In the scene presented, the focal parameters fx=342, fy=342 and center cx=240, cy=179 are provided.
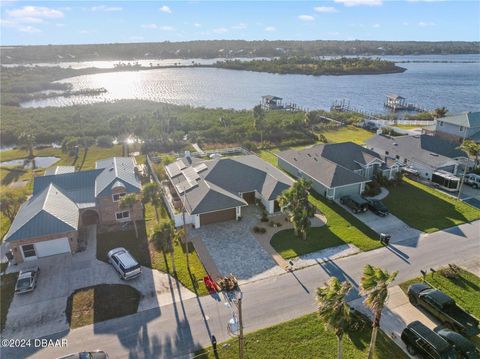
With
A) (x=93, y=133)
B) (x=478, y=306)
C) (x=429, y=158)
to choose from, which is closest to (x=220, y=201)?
(x=478, y=306)

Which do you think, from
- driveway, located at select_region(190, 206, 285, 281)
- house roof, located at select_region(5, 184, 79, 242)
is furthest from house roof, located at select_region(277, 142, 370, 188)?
house roof, located at select_region(5, 184, 79, 242)

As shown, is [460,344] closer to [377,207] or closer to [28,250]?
[377,207]

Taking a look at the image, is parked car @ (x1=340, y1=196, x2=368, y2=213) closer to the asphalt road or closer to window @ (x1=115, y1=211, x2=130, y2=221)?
the asphalt road

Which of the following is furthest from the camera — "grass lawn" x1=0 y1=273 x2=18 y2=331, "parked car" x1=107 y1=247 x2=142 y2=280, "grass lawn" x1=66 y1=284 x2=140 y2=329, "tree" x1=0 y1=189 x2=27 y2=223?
"tree" x1=0 y1=189 x2=27 y2=223

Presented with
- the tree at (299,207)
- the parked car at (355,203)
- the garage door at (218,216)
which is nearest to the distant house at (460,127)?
the parked car at (355,203)

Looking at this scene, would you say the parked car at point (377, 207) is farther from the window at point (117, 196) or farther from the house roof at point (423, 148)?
the window at point (117, 196)
